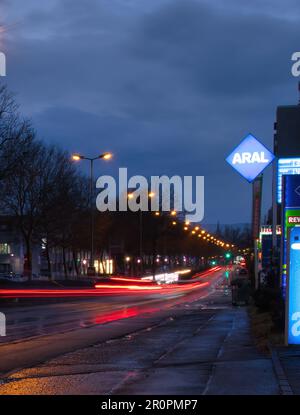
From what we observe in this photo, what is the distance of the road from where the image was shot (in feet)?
37.0

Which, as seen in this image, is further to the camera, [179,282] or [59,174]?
[179,282]

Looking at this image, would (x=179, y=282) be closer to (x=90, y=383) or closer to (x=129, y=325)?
(x=129, y=325)

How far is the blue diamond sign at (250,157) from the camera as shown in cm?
2094

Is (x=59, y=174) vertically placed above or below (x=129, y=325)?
above

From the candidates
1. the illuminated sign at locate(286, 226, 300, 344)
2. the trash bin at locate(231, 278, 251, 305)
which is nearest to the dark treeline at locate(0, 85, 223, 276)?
the trash bin at locate(231, 278, 251, 305)

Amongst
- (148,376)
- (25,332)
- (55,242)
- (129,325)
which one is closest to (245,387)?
(148,376)

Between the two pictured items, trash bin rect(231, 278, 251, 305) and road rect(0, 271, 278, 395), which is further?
trash bin rect(231, 278, 251, 305)

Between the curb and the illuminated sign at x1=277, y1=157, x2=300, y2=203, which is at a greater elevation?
the illuminated sign at x1=277, y1=157, x2=300, y2=203

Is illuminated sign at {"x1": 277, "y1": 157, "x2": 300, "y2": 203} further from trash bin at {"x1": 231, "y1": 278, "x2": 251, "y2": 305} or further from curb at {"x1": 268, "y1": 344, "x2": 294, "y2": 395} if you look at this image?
trash bin at {"x1": 231, "y1": 278, "x2": 251, "y2": 305}

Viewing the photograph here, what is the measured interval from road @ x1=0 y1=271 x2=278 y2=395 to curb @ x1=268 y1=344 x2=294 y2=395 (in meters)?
0.13
